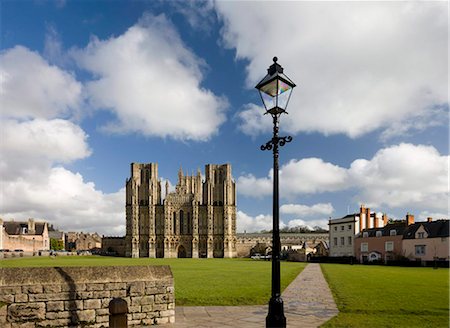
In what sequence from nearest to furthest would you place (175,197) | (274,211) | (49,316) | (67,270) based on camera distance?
(274,211)
(49,316)
(67,270)
(175,197)

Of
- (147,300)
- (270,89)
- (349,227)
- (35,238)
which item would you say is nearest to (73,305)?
(147,300)

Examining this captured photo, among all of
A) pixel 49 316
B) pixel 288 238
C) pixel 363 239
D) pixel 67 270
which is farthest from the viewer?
pixel 288 238

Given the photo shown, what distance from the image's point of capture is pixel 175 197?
117 m

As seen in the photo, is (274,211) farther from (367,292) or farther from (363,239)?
(363,239)

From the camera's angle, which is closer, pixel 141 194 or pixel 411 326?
pixel 411 326

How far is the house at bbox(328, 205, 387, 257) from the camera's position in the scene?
2650 inches

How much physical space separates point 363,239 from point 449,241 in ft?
55.5

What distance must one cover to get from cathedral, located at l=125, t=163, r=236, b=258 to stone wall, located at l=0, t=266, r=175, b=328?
103 m

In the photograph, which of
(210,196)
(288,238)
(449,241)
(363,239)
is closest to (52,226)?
(210,196)

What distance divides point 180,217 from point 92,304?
355 ft

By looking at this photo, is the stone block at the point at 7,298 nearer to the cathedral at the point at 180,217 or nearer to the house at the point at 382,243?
the house at the point at 382,243

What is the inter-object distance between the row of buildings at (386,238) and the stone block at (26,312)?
1964 inches

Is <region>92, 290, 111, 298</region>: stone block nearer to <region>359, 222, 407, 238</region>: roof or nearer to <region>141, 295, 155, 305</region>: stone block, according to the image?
<region>141, 295, 155, 305</region>: stone block

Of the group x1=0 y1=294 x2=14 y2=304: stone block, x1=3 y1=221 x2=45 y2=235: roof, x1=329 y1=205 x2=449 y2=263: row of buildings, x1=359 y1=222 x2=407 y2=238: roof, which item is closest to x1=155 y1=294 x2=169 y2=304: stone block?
x1=0 y1=294 x2=14 y2=304: stone block
